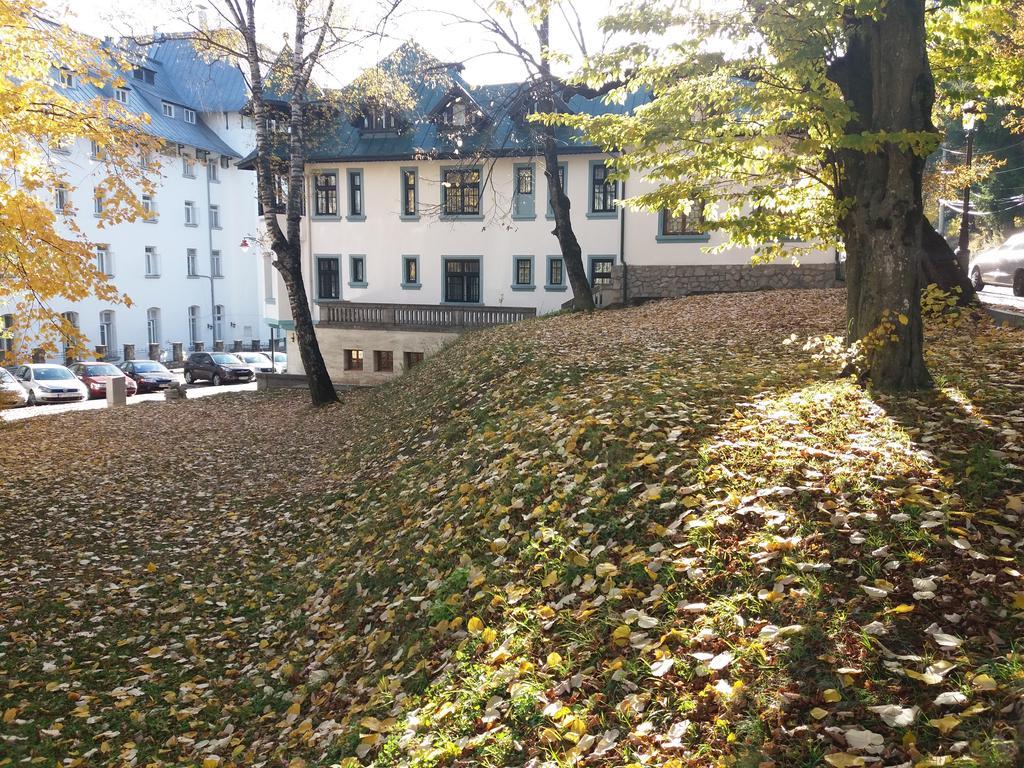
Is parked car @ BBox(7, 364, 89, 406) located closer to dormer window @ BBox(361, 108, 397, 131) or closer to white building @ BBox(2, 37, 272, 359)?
white building @ BBox(2, 37, 272, 359)

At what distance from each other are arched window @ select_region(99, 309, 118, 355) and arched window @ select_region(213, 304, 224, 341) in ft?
27.9

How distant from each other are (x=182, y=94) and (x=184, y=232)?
9.93 meters

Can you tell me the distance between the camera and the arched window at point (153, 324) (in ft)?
161

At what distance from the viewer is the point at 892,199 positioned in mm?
7660

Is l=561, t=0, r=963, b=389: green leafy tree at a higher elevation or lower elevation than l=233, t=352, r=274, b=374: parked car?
higher

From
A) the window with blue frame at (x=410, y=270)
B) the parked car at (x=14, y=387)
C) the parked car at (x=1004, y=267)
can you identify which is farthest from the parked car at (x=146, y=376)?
the parked car at (x=1004, y=267)

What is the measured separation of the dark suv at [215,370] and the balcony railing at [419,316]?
30.1 feet

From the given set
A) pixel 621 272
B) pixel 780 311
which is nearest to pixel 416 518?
pixel 780 311

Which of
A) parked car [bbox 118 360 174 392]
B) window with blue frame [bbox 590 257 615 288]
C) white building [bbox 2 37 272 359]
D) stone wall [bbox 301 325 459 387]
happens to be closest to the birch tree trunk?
stone wall [bbox 301 325 459 387]

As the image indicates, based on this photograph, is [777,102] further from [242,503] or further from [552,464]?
[242,503]

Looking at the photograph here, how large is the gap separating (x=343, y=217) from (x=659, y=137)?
2711 centimetres

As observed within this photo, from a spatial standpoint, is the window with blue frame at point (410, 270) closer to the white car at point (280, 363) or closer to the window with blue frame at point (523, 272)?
the window with blue frame at point (523, 272)

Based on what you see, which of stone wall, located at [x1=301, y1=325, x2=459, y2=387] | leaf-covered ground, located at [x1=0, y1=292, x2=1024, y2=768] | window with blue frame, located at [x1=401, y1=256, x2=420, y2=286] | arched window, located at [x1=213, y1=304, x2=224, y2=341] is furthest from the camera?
arched window, located at [x1=213, y1=304, x2=224, y2=341]

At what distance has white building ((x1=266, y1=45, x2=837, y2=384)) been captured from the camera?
91.1ft
